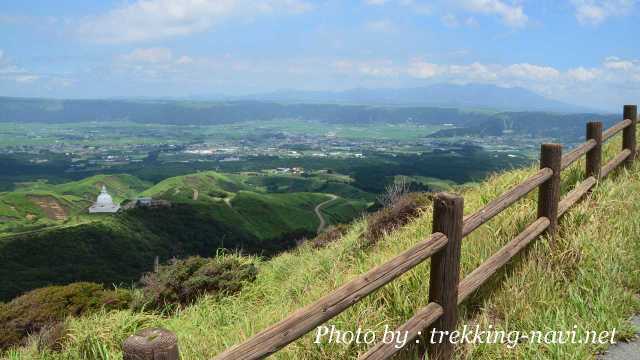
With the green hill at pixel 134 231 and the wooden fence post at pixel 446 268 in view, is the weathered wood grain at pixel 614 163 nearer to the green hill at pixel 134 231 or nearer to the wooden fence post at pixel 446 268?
the wooden fence post at pixel 446 268

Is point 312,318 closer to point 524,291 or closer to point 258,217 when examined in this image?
point 524,291

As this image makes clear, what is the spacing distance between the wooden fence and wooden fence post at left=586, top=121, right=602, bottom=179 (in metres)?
1.76

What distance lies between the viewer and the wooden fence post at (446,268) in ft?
13.3

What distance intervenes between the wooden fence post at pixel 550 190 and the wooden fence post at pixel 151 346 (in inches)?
178

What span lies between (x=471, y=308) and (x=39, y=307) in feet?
38.6

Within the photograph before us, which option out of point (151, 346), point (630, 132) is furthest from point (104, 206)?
point (151, 346)

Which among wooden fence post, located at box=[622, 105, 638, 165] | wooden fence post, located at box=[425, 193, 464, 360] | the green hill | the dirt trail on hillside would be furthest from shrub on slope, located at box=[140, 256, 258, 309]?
the dirt trail on hillside

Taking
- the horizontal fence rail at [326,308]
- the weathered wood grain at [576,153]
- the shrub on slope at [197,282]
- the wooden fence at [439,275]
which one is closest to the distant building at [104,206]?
the shrub on slope at [197,282]

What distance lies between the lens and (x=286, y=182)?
148750mm

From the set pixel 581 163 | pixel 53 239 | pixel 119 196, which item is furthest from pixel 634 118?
pixel 119 196

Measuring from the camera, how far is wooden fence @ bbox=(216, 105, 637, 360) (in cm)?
304

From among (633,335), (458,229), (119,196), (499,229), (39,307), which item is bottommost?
(119,196)

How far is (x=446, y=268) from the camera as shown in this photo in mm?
4105

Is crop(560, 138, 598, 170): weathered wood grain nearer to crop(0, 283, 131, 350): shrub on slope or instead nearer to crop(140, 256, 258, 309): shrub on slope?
crop(140, 256, 258, 309): shrub on slope
